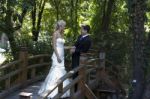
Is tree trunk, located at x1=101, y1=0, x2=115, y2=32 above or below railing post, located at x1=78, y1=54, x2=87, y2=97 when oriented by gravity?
above

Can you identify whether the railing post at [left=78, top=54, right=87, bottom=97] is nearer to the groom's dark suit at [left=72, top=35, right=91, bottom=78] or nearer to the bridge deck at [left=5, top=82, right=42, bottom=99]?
the groom's dark suit at [left=72, top=35, right=91, bottom=78]

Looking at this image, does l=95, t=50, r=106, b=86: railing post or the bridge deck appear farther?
l=95, t=50, r=106, b=86: railing post

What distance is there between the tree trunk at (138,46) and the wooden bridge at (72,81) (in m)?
1.42

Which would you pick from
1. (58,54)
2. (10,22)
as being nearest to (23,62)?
(58,54)

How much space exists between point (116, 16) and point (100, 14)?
94 cm

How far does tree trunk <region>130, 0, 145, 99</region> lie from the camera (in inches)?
529

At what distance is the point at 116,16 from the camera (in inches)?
904

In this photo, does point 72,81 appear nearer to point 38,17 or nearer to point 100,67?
point 100,67

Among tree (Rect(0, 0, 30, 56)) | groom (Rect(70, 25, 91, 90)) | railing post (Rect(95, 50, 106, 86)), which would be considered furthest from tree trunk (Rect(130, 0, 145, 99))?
tree (Rect(0, 0, 30, 56))

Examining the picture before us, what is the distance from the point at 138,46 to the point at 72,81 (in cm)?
355

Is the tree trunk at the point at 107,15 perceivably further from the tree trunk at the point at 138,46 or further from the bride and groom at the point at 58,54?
the bride and groom at the point at 58,54

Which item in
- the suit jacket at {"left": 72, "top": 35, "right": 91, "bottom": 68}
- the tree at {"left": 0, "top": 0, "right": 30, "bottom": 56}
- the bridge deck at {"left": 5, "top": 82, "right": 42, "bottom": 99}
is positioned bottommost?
the bridge deck at {"left": 5, "top": 82, "right": 42, "bottom": 99}

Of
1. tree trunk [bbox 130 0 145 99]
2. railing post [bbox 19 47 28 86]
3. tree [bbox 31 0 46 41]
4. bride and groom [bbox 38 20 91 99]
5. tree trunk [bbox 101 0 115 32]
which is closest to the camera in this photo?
bride and groom [bbox 38 20 91 99]

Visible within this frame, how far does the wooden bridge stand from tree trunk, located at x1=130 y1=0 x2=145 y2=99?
4.66 ft
